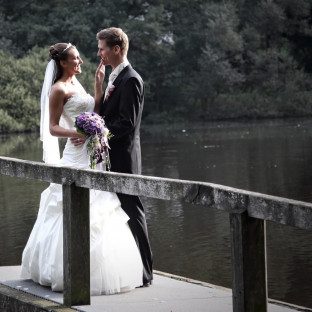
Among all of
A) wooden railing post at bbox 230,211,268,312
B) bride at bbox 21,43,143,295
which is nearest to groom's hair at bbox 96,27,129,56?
bride at bbox 21,43,143,295

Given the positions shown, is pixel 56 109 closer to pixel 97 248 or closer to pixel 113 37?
pixel 113 37

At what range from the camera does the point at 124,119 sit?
5.90 meters

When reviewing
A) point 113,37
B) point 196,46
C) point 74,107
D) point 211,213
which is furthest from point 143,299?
point 196,46

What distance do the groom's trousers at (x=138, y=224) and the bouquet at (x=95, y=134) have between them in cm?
26

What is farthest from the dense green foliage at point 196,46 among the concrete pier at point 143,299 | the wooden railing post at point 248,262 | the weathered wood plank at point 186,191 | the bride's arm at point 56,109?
the wooden railing post at point 248,262

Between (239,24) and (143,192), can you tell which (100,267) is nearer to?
(143,192)

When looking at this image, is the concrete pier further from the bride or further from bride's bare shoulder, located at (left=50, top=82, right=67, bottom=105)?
bride's bare shoulder, located at (left=50, top=82, right=67, bottom=105)

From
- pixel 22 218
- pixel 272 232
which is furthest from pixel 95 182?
pixel 22 218

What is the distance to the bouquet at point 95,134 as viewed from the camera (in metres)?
5.83

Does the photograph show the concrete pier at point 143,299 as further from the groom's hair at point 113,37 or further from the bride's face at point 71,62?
the groom's hair at point 113,37

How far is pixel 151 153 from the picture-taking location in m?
28.5

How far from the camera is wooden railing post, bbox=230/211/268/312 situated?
3967 millimetres

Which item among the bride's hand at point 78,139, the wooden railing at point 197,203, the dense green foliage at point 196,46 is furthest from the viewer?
the dense green foliage at point 196,46

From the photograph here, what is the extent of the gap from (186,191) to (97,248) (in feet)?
5.01
